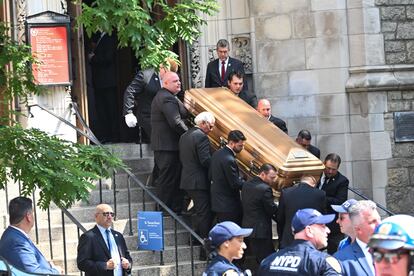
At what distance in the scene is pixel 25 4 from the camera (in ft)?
47.9

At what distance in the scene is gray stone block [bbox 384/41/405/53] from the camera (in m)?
15.7

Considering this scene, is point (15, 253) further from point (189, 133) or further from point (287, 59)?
point (287, 59)

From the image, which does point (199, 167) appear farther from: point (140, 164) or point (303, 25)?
point (303, 25)

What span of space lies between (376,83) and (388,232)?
11046 millimetres

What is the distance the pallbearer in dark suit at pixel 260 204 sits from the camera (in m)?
12.4

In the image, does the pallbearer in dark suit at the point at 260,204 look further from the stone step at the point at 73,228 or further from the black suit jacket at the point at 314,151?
the black suit jacket at the point at 314,151

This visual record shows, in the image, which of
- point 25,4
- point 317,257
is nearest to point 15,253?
point 317,257

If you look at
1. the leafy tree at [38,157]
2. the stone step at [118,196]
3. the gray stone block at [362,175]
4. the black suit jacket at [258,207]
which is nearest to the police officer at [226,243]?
the leafy tree at [38,157]

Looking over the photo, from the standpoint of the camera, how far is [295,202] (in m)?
12.2

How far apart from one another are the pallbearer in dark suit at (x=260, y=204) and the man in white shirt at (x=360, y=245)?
4606 mm

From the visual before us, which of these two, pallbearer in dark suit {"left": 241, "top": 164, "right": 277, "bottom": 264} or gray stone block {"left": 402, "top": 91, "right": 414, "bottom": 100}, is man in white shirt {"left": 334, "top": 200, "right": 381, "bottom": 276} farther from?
gray stone block {"left": 402, "top": 91, "right": 414, "bottom": 100}

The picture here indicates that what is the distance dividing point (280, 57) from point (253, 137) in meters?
2.90

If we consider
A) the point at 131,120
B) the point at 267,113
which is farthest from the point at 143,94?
the point at 267,113

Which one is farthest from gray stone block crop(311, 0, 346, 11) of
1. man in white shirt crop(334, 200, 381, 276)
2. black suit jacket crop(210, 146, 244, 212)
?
man in white shirt crop(334, 200, 381, 276)
